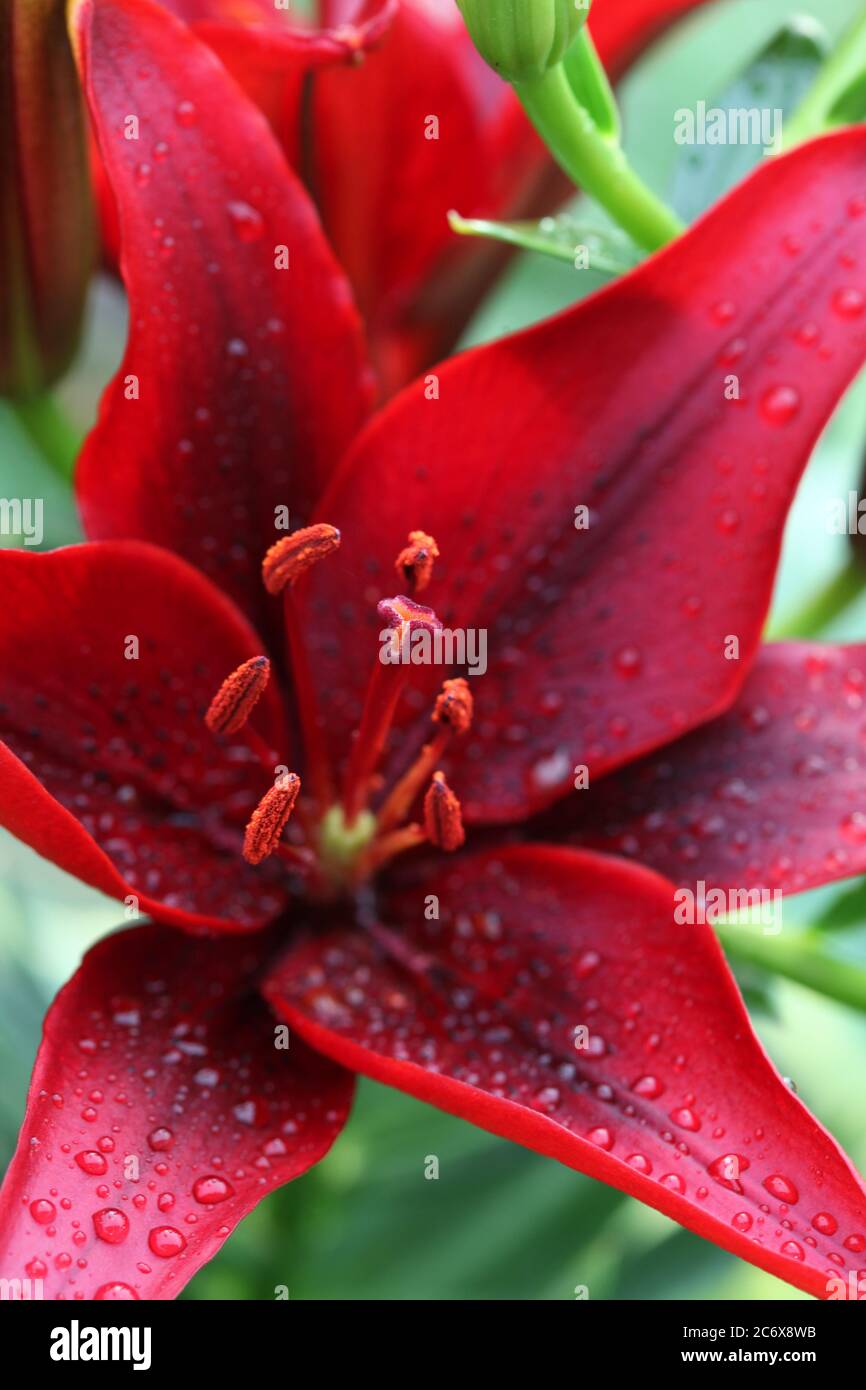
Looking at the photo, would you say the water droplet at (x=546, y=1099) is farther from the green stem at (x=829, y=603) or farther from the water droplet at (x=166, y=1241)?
the green stem at (x=829, y=603)

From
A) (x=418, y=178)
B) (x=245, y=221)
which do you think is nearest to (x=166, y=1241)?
(x=245, y=221)

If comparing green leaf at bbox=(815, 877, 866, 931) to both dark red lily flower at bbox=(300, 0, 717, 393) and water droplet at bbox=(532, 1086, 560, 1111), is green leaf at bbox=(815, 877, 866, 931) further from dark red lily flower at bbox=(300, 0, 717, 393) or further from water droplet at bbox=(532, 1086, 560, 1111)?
dark red lily flower at bbox=(300, 0, 717, 393)

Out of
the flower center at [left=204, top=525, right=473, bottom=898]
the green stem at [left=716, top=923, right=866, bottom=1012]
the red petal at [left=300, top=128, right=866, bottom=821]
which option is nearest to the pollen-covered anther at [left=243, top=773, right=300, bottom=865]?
the flower center at [left=204, top=525, right=473, bottom=898]

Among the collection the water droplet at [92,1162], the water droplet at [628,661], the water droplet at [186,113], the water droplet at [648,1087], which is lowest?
the water droplet at [92,1162]

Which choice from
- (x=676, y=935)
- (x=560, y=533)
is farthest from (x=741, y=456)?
(x=676, y=935)

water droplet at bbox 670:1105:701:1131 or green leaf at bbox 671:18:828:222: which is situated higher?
green leaf at bbox 671:18:828:222

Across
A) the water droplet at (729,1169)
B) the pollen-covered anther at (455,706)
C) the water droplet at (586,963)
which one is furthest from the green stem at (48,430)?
the water droplet at (729,1169)
